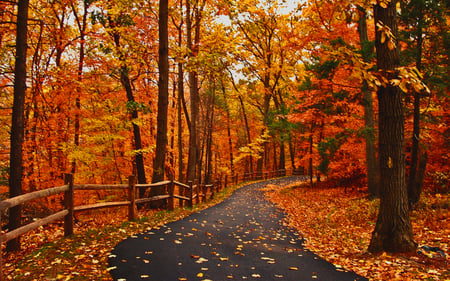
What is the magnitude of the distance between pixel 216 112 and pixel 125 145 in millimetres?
17122

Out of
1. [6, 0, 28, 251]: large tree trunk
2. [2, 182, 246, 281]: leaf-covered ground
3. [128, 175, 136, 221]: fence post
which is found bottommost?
[2, 182, 246, 281]: leaf-covered ground

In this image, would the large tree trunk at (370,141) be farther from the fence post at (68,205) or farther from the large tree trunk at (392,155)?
the fence post at (68,205)

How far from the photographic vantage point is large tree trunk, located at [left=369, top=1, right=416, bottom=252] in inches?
221

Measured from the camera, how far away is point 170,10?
1079cm

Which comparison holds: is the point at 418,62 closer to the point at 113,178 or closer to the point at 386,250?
the point at 386,250

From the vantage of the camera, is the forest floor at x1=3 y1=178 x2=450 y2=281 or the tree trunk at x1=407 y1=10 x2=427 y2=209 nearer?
the forest floor at x1=3 y1=178 x2=450 y2=281

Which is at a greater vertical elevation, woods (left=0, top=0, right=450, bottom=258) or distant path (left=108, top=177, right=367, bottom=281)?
woods (left=0, top=0, right=450, bottom=258)

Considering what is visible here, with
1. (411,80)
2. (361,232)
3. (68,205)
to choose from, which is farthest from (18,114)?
(361,232)

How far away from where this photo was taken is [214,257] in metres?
5.30

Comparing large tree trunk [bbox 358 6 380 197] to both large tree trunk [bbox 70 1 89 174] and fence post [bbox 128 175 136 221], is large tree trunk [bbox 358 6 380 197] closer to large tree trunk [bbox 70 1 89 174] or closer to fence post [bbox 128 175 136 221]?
fence post [bbox 128 175 136 221]

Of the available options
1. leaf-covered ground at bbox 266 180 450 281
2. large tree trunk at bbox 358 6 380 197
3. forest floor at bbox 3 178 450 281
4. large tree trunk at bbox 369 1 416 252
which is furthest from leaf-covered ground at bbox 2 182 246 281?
large tree trunk at bbox 358 6 380 197

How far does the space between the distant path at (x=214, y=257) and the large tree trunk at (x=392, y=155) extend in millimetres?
1501

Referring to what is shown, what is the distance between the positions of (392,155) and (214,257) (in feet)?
14.0

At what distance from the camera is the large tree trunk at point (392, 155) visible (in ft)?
18.4
